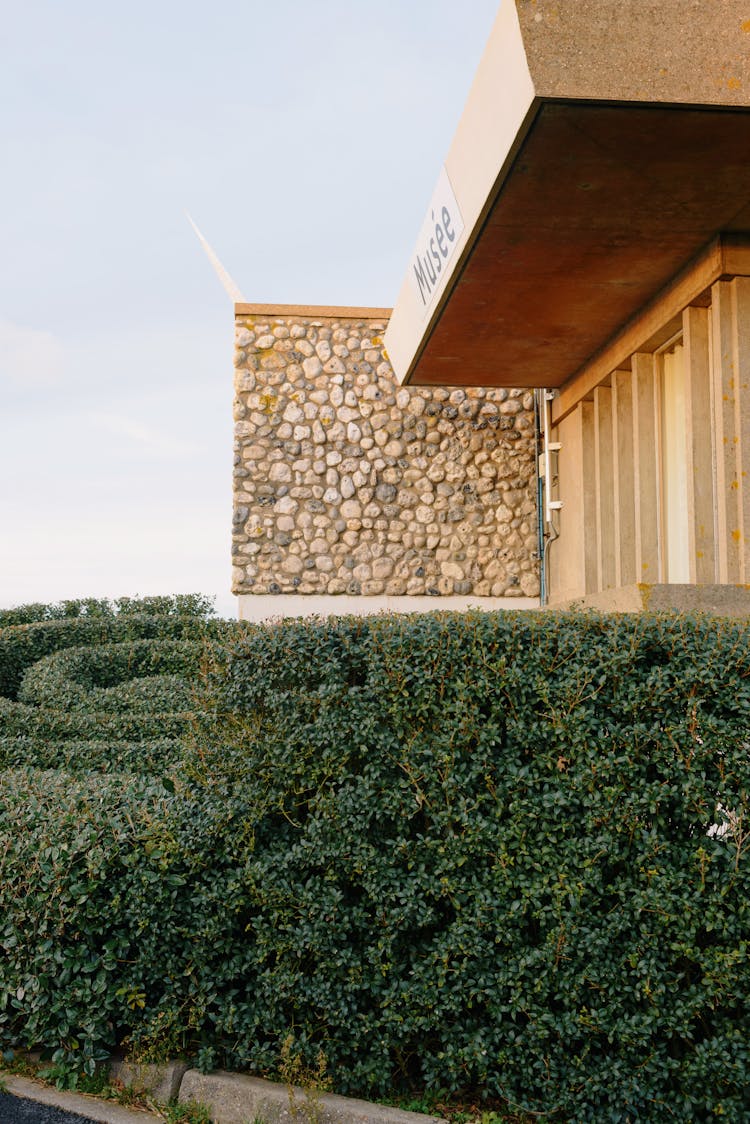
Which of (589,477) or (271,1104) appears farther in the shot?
(589,477)

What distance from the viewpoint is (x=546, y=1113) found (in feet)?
11.3

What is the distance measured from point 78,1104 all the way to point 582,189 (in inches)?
225

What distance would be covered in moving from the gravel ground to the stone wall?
9030 millimetres

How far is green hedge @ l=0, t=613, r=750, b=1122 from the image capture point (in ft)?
11.4

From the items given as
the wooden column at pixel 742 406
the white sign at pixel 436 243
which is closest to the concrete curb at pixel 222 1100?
the wooden column at pixel 742 406

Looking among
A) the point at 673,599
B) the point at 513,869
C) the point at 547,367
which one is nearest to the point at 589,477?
the point at 547,367

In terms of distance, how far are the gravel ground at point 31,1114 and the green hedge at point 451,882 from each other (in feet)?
0.76

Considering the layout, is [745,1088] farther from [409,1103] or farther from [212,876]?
[212,876]

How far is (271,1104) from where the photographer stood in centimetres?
349

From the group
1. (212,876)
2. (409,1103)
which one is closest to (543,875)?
(409,1103)

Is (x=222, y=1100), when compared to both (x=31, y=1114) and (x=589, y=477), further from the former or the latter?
(x=589, y=477)

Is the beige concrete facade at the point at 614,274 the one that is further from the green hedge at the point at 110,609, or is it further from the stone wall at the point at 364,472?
the green hedge at the point at 110,609

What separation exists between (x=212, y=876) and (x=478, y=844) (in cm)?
114

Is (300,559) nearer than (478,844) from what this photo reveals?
No
